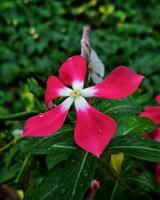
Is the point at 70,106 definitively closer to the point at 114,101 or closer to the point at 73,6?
the point at 114,101

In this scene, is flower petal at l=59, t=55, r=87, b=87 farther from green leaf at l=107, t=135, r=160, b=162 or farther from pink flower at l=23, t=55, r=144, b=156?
green leaf at l=107, t=135, r=160, b=162

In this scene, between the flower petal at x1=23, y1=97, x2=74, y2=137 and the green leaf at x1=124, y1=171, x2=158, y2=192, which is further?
the green leaf at x1=124, y1=171, x2=158, y2=192

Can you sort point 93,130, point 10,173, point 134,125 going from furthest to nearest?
point 10,173 → point 134,125 → point 93,130

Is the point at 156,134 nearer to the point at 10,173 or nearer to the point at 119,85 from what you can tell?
the point at 119,85

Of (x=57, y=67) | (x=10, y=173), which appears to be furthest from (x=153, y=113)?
(x=57, y=67)

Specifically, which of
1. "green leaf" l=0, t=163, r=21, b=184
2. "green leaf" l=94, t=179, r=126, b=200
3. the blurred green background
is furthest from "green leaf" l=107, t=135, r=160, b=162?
the blurred green background

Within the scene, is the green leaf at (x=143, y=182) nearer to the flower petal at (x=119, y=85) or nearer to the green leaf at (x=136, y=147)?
the green leaf at (x=136, y=147)
